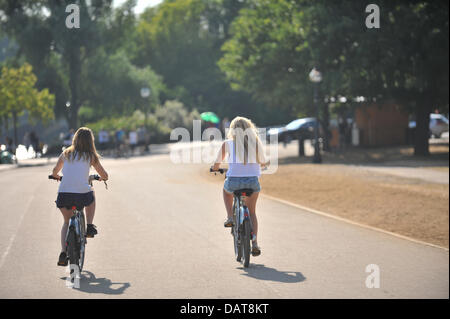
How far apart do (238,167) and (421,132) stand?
45.7 metres

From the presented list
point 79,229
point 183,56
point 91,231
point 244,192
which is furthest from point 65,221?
point 183,56

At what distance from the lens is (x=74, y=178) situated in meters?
3.17

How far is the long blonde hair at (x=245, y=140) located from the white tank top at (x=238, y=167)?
0.15 feet

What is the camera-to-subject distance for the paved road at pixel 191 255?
708cm

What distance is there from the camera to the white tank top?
11.1 feet

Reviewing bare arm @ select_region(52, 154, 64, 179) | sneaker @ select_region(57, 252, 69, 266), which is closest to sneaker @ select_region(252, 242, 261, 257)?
sneaker @ select_region(57, 252, 69, 266)

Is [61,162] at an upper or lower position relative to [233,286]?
upper

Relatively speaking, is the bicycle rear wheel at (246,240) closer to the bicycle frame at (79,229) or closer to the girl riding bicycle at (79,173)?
the bicycle frame at (79,229)

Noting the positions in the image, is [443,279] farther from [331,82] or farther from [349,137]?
[349,137]

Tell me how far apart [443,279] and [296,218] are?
8104 millimetres

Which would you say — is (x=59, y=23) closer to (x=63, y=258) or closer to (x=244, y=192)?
(x=63, y=258)

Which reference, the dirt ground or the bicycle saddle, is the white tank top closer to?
the bicycle saddle
